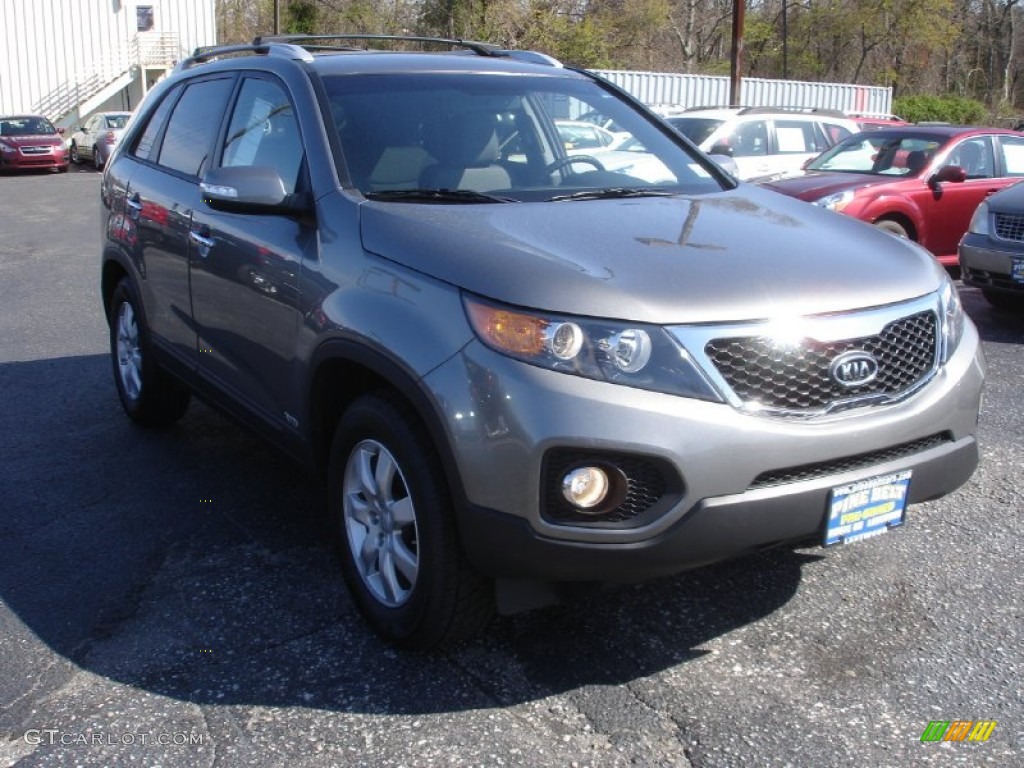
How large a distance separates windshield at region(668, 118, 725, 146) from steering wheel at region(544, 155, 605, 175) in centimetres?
900

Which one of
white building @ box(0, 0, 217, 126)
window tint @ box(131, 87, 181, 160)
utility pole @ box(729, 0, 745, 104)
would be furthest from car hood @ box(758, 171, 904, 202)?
white building @ box(0, 0, 217, 126)

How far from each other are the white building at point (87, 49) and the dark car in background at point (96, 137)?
8.29m

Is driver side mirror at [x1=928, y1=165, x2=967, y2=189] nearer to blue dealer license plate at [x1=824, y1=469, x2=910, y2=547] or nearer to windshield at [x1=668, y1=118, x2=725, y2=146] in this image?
windshield at [x1=668, y1=118, x2=725, y2=146]

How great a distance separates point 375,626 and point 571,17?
40646 millimetres

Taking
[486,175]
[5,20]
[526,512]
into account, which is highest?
[5,20]

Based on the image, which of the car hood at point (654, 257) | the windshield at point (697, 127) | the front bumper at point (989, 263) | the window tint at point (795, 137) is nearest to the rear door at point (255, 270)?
the car hood at point (654, 257)

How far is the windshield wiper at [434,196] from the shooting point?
141 inches

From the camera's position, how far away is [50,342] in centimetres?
765

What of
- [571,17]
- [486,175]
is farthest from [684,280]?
[571,17]

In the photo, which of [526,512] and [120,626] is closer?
[526,512]

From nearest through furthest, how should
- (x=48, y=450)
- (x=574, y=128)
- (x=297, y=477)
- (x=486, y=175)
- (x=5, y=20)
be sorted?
1. (x=486, y=175)
2. (x=574, y=128)
3. (x=297, y=477)
4. (x=48, y=450)
5. (x=5, y=20)

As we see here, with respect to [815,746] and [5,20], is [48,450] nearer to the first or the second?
[815,746]

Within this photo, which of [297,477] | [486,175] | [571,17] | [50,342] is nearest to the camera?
[486,175]

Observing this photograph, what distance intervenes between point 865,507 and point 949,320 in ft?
2.43
